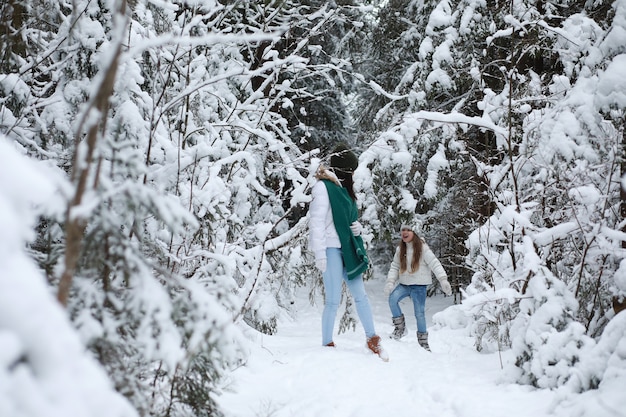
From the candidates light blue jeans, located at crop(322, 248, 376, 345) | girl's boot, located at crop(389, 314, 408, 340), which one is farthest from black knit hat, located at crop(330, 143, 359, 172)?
girl's boot, located at crop(389, 314, 408, 340)

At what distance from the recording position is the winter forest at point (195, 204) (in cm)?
135

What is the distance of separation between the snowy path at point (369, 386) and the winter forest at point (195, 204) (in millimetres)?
248

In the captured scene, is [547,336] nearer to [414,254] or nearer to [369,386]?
[369,386]

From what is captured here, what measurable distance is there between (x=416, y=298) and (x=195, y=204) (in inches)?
130

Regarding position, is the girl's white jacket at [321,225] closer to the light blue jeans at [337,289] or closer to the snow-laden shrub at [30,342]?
the light blue jeans at [337,289]

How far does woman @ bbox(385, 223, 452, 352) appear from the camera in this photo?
6.00 meters

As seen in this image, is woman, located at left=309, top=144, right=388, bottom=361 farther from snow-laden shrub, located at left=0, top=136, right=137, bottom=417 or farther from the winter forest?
snow-laden shrub, located at left=0, top=136, right=137, bottom=417

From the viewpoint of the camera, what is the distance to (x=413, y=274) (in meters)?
6.07

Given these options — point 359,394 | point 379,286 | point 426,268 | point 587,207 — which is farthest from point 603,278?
point 379,286

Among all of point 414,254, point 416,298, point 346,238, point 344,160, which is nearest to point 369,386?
point 346,238

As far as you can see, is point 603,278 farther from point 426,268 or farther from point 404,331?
point 404,331

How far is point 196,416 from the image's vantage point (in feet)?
7.18

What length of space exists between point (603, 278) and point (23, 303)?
12.1 feet

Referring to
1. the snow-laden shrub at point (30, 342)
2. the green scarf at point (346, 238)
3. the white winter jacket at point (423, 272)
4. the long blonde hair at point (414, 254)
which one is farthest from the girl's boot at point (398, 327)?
the snow-laden shrub at point (30, 342)
